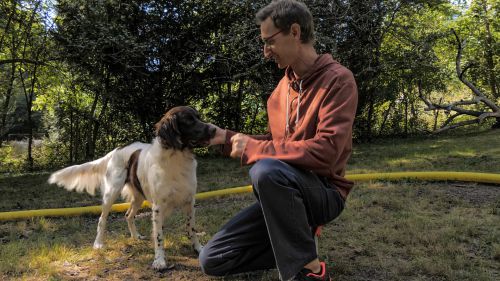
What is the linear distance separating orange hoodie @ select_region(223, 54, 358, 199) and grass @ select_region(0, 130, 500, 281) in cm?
104

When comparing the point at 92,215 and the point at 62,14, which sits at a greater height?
the point at 62,14

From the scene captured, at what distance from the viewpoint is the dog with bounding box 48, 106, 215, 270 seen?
10.7 ft

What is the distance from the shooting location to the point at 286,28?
237 centimetres

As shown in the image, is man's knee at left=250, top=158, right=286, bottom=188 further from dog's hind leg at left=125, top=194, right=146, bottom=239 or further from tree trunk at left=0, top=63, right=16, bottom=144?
tree trunk at left=0, top=63, right=16, bottom=144

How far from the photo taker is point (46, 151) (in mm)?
12938

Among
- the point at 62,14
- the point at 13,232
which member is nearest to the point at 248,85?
the point at 62,14

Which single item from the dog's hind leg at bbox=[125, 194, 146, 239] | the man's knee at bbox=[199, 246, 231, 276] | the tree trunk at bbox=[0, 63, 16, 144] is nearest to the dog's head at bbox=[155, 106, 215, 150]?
the man's knee at bbox=[199, 246, 231, 276]

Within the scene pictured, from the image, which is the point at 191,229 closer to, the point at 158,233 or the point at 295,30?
the point at 158,233

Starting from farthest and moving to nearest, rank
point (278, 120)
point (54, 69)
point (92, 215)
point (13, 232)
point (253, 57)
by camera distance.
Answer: point (54, 69) → point (253, 57) → point (92, 215) → point (13, 232) → point (278, 120)

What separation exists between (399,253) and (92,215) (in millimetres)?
3832

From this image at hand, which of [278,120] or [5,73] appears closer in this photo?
[278,120]

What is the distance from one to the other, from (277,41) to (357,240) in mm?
2018

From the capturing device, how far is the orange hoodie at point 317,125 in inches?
87.1

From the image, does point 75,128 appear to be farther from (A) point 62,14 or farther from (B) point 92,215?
(B) point 92,215
